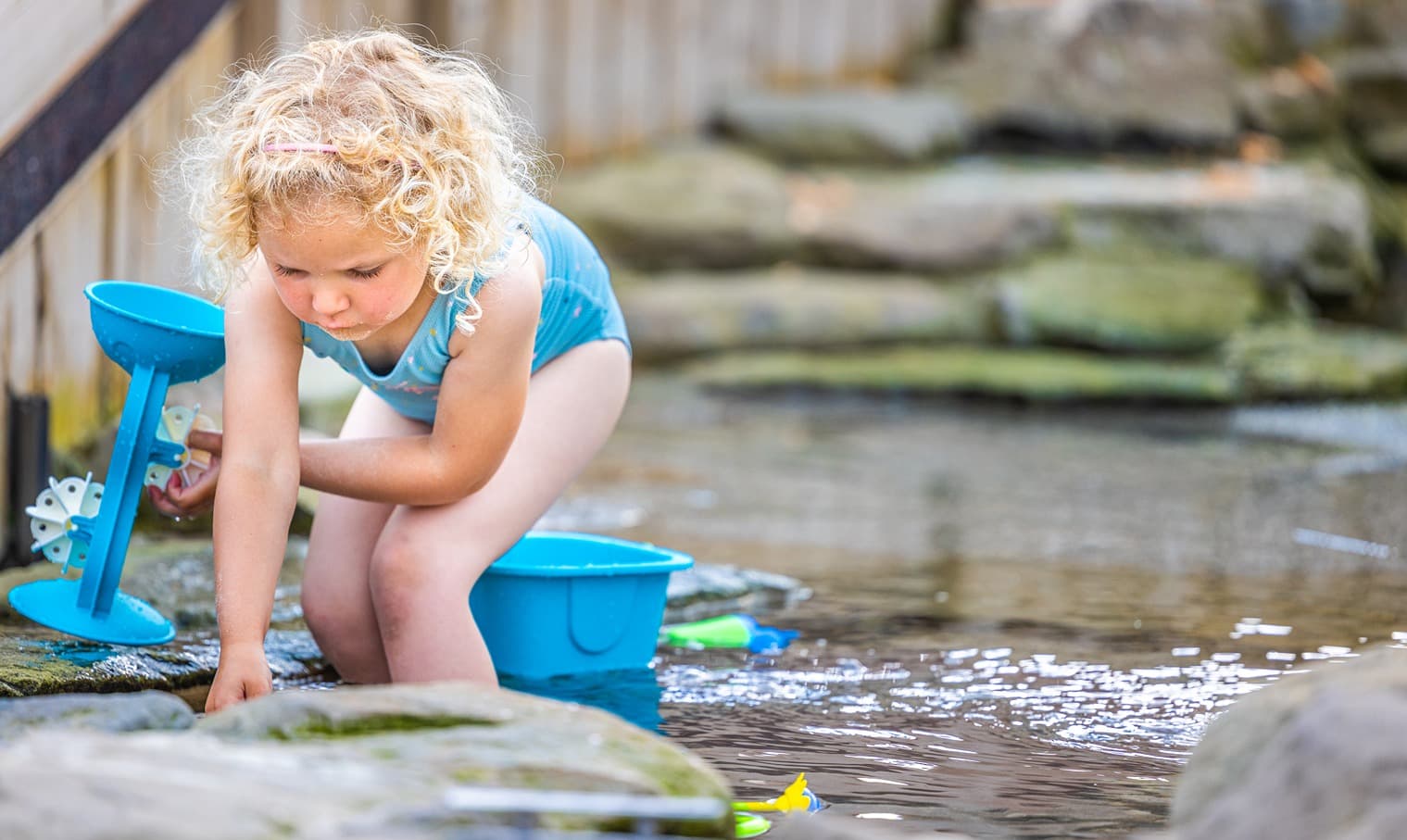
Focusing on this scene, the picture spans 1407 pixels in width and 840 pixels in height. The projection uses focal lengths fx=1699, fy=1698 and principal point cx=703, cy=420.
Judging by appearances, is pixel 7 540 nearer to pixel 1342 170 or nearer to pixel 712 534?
pixel 712 534

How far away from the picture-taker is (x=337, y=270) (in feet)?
7.38

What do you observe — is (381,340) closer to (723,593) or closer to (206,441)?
(206,441)

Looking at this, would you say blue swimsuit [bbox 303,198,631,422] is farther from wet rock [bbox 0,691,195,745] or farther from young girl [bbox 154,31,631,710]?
wet rock [bbox 0,691,195,745]

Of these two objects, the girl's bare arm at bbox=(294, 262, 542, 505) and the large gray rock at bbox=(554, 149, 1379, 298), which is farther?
the large gray rock at bbox=(554, 149, 1379, 298)

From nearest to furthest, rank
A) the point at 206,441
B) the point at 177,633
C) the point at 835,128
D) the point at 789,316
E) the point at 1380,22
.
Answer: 1. the point at 206,441
2. the point at 177,633
3. the point at 789,316
4. the point at 835,128
5. the point at 1380,22

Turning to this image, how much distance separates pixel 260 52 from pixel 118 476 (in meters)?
2.10

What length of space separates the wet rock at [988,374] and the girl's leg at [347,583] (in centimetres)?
365

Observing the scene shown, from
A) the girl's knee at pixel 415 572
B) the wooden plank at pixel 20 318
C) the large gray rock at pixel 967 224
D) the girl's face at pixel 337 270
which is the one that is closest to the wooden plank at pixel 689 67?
the large gray rock at pixel 967 224

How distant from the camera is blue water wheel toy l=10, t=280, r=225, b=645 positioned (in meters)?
2.50

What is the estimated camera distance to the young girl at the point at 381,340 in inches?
88.6

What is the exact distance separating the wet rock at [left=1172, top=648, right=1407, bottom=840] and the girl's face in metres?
1.21

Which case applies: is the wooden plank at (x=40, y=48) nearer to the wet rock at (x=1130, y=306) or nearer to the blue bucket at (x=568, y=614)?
the blue bucket at (x=568, y=614)

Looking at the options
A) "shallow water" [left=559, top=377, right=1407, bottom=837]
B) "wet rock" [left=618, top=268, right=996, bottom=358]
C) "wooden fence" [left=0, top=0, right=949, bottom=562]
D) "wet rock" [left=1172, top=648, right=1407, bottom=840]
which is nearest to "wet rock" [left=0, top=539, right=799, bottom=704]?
"shallow water" [left=559, top=377, right=1407, bottom=837]

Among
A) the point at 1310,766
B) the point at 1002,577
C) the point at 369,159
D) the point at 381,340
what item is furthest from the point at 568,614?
the point at 1310,766
